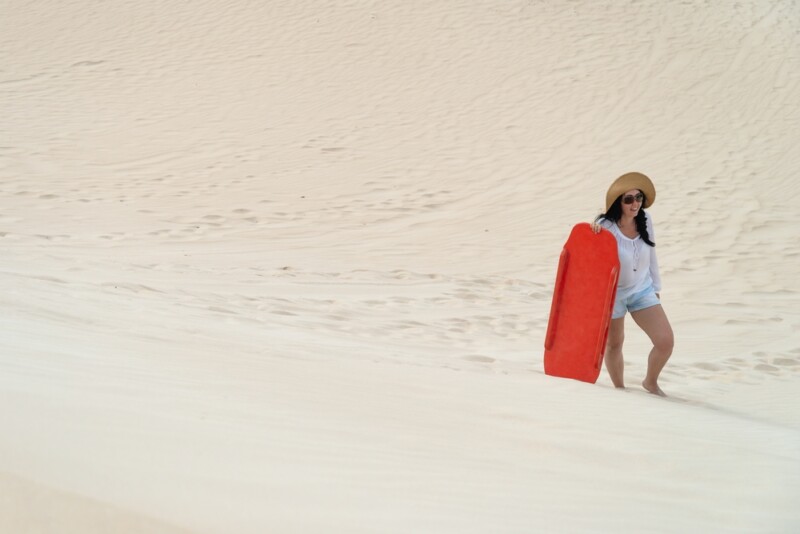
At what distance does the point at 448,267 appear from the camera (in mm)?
9734

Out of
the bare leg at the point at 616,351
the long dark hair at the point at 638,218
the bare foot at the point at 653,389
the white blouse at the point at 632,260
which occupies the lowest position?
the bare foot at the point at 653,389

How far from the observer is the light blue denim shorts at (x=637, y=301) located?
17.5 feet

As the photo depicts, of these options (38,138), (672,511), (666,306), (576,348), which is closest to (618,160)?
(666,306)

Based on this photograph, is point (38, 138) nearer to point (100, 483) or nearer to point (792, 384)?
point (792, 384)

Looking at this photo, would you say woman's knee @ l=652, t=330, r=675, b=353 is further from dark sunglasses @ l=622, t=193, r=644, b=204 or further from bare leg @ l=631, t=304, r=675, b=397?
dark sunglasses @ l=622, t=193, r=644, b=204

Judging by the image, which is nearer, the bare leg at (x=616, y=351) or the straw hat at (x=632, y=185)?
the straw hat at (x=632, y=185)

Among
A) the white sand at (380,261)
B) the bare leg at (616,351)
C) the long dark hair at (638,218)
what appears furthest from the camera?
the bare leg at (616,351)

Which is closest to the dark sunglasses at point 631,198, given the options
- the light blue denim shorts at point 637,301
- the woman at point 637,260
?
the woman at point 637,260

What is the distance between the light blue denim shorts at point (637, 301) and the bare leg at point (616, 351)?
62 millimetres

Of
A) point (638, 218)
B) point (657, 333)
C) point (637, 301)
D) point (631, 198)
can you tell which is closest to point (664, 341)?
point (657, 333)

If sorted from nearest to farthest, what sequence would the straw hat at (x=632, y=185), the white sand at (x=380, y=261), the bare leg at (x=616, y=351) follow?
the white sand at (x=380, y=261) → the straw hat at (x=632, y=185) → the bare leg at (x=616, y=351)

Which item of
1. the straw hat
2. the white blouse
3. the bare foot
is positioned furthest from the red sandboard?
the bare foot

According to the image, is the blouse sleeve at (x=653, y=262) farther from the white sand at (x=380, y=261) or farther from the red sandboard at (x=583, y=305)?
the white sand at (x=380, y=261)

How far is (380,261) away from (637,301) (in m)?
4.59
